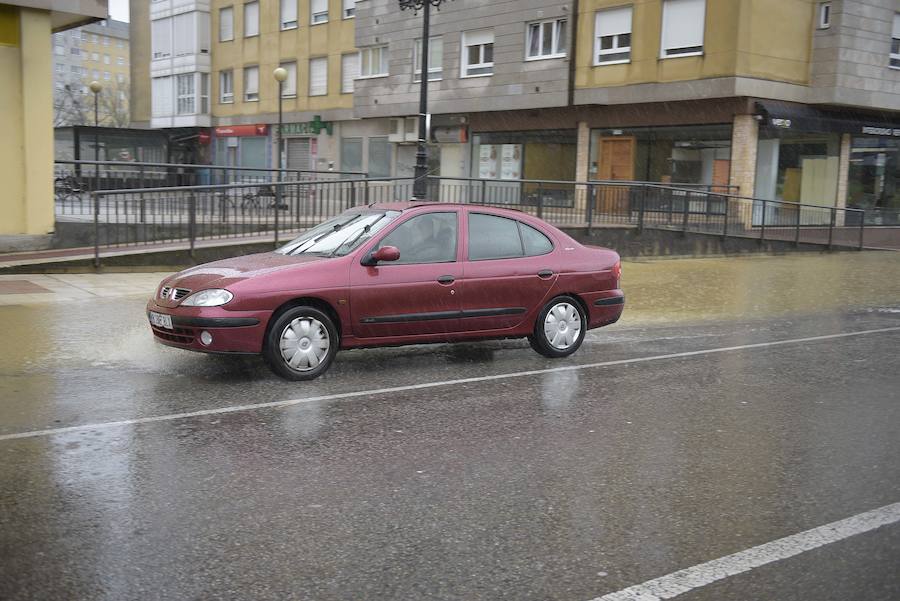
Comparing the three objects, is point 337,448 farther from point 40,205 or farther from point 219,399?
point 40,205

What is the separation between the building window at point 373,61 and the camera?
37.8 meters

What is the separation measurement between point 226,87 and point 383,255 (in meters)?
43.0

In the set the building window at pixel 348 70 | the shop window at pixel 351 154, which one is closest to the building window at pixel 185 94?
the building window at pixel 348 70

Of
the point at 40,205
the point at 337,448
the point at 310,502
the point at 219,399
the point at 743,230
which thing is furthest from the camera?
the point at 743,230

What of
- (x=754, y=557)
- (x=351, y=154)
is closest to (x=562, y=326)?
(x=754, y=557)

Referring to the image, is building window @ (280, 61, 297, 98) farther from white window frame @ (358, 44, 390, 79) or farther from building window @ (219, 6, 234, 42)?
white window frame @ (358, 44, 390, 79)

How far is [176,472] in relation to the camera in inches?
201

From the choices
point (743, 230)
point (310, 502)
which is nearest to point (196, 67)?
point (743, 230)

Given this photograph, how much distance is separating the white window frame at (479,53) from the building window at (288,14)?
44.1 ft

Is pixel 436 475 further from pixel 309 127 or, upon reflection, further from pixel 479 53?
pixel 309 127

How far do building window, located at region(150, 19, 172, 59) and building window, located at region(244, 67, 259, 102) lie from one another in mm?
7097

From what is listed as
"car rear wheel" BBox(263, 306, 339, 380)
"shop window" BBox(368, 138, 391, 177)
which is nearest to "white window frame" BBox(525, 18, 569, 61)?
"shop window" BBox(368, 138, 391, 177)

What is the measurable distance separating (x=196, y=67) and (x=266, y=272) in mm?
44469

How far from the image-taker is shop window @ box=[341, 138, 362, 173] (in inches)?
1593
